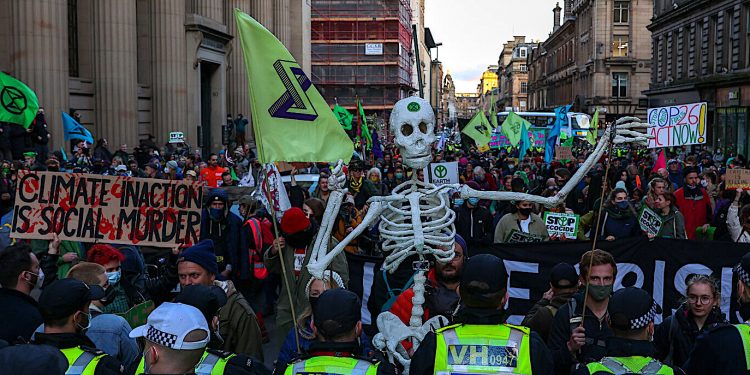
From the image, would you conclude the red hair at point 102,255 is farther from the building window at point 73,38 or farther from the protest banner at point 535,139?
the protest banner at point 535,139

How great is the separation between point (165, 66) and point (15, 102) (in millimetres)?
14589

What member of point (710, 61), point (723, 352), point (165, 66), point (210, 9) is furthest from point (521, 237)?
point (710, 61)

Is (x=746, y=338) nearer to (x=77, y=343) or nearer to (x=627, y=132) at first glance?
(x=627, y=132)

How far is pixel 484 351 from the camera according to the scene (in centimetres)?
385

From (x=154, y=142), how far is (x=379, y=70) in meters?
51.0

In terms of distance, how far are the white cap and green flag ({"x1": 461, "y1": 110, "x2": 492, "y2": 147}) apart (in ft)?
73.3

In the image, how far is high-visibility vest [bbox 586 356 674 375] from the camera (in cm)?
399

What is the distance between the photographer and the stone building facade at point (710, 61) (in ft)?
123

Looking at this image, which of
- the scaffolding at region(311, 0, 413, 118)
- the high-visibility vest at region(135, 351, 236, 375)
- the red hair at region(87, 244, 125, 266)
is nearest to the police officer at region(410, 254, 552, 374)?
the high-visibility vest at region(135, 351, 236, 375)

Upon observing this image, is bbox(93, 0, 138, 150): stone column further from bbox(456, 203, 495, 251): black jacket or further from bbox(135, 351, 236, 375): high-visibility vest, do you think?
bbox(135, 351, 236, 375): high-visibility vest

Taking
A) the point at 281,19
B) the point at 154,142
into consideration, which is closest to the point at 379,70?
the point at 281,19

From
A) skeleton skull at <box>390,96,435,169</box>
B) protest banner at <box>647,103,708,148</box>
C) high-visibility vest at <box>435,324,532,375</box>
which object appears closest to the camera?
high-visibility vest at <box>435,324,532,375</box>

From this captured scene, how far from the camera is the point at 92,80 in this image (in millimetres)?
21984

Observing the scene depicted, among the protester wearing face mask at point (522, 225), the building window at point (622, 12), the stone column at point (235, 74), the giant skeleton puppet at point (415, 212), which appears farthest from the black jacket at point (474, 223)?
the building window at point (622, 12)
